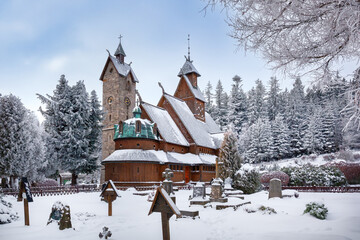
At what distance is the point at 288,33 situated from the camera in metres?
5.50

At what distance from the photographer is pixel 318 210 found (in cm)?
1026

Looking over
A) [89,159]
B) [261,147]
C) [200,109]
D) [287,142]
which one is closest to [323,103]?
[287,142]

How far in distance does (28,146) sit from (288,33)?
80.5 feet

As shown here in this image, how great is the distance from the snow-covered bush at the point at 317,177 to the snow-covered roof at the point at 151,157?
35.5 ft

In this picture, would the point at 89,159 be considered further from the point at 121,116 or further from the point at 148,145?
the point at 121,116

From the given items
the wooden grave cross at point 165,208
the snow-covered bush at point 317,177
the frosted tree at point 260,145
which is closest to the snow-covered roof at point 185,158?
the snow-covered bush at point 317,177

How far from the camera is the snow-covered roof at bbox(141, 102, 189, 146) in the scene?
31062 mm

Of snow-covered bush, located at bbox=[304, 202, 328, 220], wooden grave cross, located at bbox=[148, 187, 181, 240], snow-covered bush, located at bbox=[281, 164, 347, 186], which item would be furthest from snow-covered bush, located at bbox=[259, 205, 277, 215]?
snow-covered bush, located at bbox=[281, 164, 347, 186]

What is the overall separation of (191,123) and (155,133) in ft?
28.9

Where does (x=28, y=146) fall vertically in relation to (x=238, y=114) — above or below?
below

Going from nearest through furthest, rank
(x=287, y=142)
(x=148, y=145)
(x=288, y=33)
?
(x=288, y=33), (x=148, y=145), (x=287, y=142)

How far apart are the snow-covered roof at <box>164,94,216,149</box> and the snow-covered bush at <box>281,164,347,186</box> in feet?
41.0

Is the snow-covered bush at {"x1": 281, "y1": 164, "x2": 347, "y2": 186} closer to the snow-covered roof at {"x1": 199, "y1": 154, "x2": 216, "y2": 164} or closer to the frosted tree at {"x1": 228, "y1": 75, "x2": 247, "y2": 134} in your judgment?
the snow-covered roof at {"x1": 199, "y1": 154, "x2": 216, "y2": 164}

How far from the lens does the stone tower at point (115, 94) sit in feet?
139
